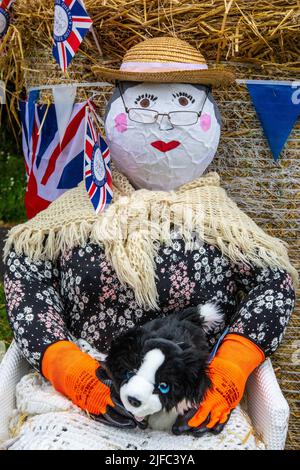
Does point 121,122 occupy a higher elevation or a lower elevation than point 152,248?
higher

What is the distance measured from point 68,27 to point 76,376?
103 cm

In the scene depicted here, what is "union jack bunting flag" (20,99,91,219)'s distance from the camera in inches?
110

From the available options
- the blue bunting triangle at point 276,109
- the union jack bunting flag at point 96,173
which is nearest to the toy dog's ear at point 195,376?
the union jack bunting flag at point 96,173

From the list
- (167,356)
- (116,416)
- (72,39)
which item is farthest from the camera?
(72,39)

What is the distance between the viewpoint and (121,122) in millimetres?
2332

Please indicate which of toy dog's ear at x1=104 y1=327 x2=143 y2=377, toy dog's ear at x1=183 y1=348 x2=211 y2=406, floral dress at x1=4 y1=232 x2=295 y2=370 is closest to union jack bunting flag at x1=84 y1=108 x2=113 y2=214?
floral dress at x1=4 y1=232 x2=295 y2=370

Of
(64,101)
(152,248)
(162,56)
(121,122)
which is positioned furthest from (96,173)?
(64,101)

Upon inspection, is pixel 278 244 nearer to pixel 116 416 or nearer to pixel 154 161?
pixel 154 161

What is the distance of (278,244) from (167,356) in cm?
64

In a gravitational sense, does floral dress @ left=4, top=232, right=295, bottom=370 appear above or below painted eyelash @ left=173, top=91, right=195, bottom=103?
below

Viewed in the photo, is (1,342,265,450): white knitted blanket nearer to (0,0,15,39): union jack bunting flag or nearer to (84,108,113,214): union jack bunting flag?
(84,108,113,214): union jack bunting flag

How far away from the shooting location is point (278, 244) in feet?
7.61

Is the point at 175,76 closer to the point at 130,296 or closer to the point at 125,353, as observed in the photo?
the point at 130,296
